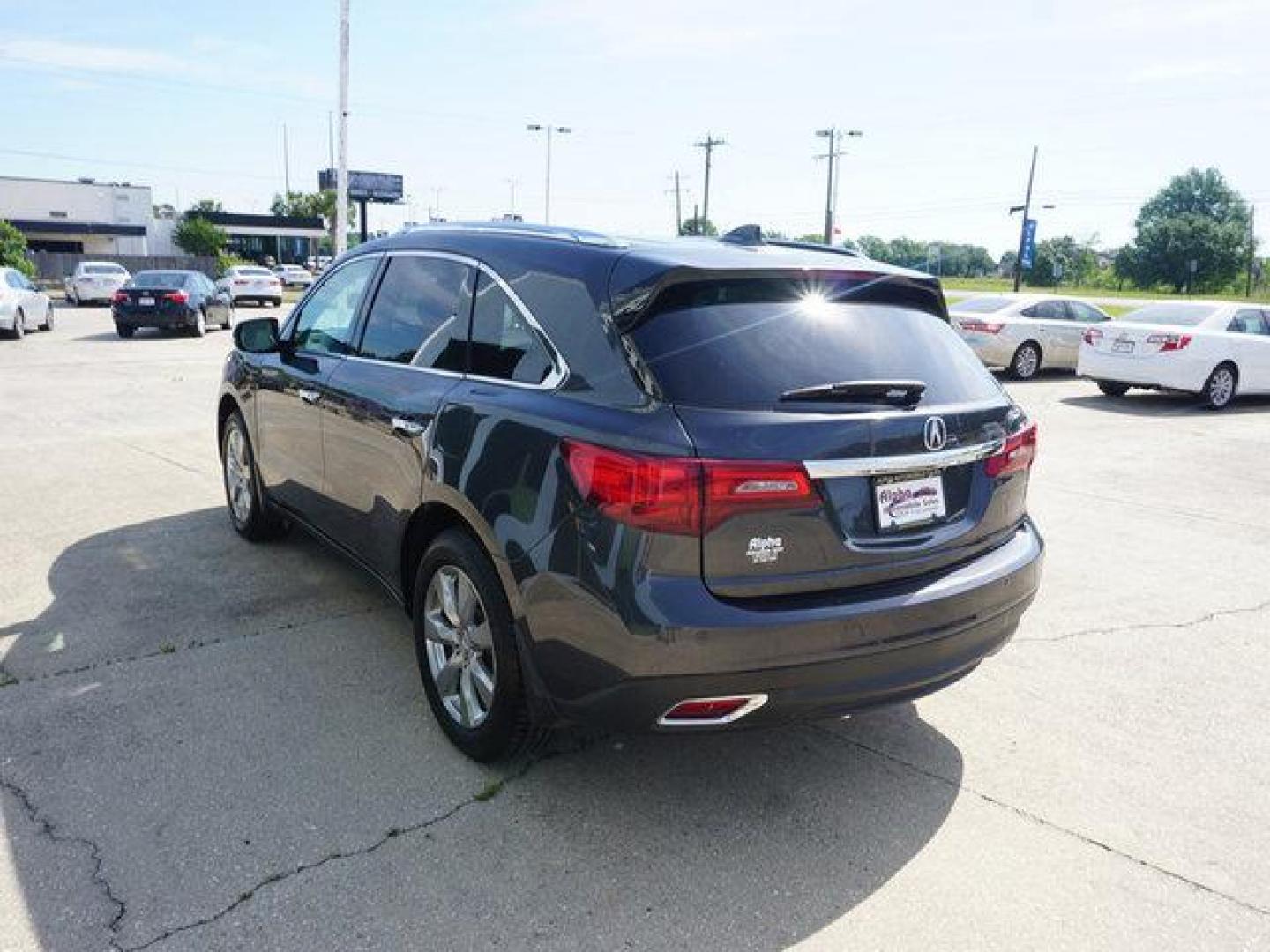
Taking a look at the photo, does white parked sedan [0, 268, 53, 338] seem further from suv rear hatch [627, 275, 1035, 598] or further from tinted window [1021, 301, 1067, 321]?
suv rear hatch [627, 275, 1035, 598]

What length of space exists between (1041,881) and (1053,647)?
1.96 meters

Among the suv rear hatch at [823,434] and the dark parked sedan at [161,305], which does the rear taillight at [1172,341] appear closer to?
the suv rear hatch at [823,434]

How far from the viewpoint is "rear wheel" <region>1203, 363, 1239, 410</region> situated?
1353 centimetres

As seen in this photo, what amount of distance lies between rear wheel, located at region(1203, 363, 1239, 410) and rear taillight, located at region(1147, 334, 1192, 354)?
2.02ft

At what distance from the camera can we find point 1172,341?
1339cm

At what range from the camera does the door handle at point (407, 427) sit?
3.50 m

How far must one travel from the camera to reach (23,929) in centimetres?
245

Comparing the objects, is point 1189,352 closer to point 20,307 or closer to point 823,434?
point 823,434

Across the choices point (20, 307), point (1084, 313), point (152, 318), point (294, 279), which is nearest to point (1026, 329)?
point (1084, 313)

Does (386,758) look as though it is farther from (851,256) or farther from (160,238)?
(160,238)

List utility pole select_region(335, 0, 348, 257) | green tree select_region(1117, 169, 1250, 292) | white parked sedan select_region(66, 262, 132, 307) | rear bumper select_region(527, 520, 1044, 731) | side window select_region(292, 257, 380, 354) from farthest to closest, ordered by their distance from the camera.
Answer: green tree select_region(1117, 169, 1250, 292) → white parked sedan select_region(66, 262, 132, 307) → utility pole select_region(335, 0, 348, 257) → side window select_region(292, 257, 380, 354) → rear bumper select_region(527, 520, 1044, 731)

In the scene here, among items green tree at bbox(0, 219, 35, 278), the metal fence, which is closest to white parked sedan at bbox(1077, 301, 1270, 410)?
green tree at bbox(0, 219, 35, 278)

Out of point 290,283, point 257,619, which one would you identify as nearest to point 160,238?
point 290,283

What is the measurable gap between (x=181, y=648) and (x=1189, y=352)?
13469 millimetres
